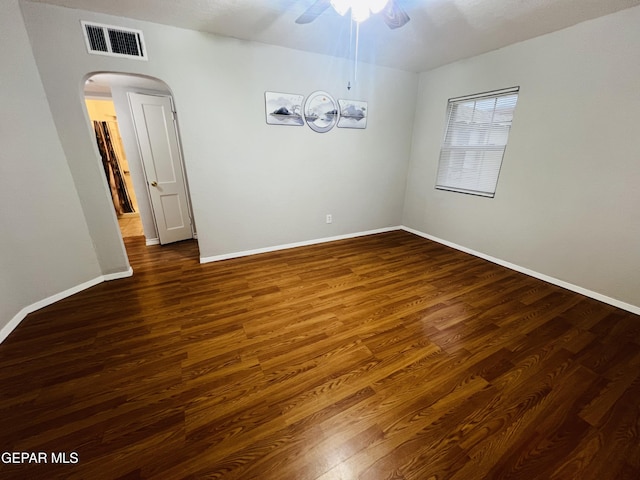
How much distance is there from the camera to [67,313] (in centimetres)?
222

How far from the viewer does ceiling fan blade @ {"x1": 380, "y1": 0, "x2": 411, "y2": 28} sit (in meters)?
1.70

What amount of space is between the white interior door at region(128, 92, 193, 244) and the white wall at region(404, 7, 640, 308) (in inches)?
165

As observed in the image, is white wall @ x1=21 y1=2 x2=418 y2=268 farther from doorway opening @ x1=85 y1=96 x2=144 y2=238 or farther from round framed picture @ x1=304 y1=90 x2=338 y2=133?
doorway opening @ x1=85 y1=96 x2=144 y2=238

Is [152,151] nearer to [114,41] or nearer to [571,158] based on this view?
[114,41]

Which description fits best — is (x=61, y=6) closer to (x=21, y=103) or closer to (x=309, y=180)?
(x=21, y=103)

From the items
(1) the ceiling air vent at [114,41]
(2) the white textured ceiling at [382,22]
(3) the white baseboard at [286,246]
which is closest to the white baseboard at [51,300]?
(3) the white baseboard at [286,246]

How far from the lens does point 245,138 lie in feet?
9.94

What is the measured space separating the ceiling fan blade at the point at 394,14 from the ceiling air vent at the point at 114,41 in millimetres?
2287

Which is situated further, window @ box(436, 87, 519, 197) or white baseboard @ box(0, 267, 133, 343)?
window @ box(436, 87, 519, 197)

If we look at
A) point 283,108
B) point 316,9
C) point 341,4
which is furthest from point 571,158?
point 283,108

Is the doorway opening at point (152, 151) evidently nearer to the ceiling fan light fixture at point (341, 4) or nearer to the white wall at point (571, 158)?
the ceiling fan light fixture at point (341, 4)

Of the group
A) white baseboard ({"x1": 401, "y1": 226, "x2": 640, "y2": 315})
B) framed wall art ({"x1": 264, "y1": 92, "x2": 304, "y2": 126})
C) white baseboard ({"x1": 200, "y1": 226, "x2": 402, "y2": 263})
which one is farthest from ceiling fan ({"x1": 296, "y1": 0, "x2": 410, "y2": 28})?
white baseboard ({"x1": 401, "y1": 226, "x2": 640, "y2": 315})

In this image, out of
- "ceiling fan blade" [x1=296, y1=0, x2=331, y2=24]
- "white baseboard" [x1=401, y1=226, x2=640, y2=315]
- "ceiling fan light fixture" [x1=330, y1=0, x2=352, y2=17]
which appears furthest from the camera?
"white baseboard" [x1=401, y1=226, x2=640, y2=315]

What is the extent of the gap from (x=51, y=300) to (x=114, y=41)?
2528 mm
